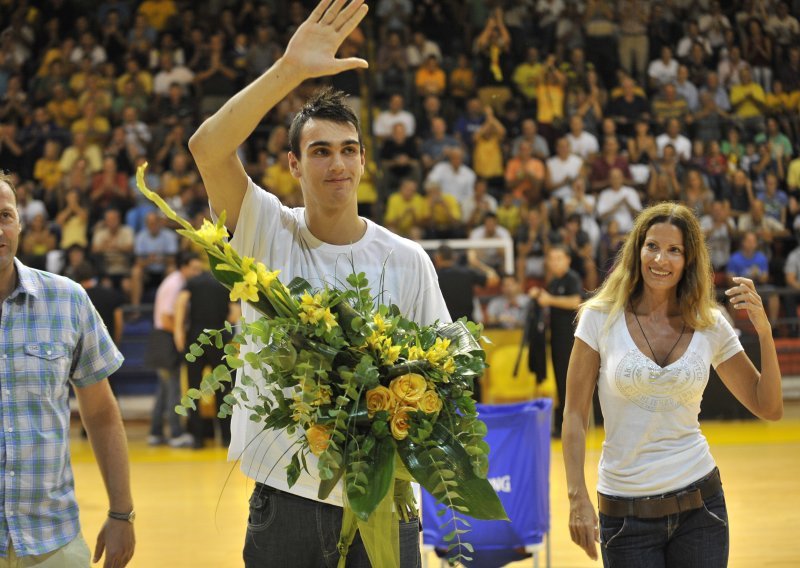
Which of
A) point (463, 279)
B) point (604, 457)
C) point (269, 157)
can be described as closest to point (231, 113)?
point (604, 457)

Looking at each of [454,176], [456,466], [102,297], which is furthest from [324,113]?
[454,176]

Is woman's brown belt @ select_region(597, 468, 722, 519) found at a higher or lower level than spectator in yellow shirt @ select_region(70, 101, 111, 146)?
lower

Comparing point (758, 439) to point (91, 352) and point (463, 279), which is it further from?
point (91, 352)

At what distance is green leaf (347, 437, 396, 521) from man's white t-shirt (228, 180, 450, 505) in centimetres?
38

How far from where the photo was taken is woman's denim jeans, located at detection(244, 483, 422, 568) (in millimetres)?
2723

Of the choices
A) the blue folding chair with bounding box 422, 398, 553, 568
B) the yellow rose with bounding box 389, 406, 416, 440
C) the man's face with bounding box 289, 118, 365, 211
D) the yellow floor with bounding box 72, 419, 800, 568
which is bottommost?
the yellow floor with bounding box 72, 419, 800, 568

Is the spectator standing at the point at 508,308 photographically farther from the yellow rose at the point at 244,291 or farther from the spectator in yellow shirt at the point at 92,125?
the yellow rose at the point at 244,291

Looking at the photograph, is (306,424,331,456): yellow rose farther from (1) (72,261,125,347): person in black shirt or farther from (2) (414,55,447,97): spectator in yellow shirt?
(2) (414,55,447,97): spectator in yellow shirt

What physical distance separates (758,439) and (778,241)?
4.37 m

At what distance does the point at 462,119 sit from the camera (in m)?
15.5

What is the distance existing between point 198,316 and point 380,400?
8.13 meters

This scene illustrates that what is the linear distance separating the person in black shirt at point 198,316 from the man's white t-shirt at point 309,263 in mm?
7372

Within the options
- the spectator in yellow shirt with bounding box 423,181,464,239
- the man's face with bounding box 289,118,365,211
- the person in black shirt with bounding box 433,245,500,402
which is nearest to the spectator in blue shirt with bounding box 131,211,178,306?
the spectator in yellow shirt with bounding box 423,181,464,239

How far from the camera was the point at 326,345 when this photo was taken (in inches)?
98.8
